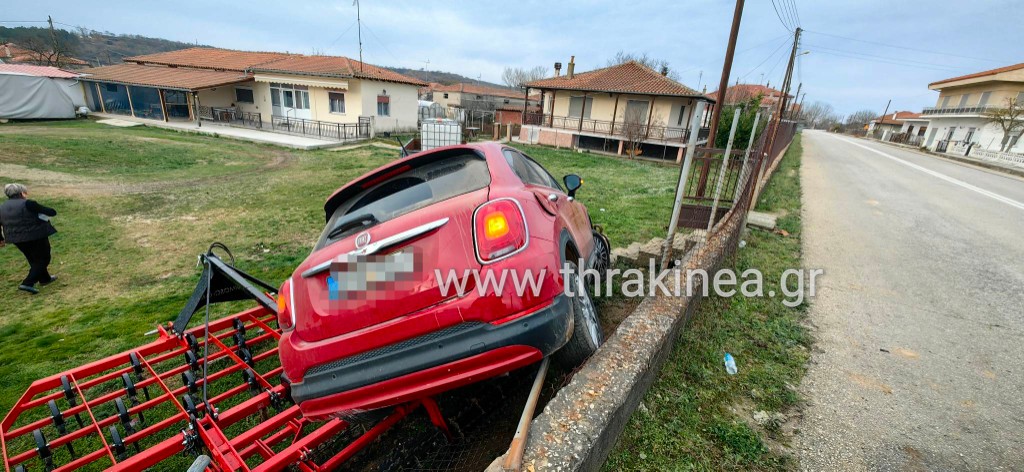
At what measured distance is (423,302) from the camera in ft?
5.78

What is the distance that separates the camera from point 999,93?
35531 millimetres

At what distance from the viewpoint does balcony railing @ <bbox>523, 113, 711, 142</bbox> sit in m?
22.0

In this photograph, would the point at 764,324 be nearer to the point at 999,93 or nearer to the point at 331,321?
the point at 331,321

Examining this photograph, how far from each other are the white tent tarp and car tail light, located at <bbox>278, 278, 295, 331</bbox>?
30.7 metres

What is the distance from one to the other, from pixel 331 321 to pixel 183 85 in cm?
2794

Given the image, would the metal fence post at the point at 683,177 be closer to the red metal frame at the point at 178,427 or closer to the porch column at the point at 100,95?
the red metal frame at the point at 178,427

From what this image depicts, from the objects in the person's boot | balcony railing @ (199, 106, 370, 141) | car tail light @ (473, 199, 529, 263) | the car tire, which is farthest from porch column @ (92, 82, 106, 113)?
the car tire

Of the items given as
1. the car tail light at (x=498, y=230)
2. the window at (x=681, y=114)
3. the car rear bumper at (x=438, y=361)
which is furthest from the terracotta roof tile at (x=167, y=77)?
the car tail light at (x=498, y=230)

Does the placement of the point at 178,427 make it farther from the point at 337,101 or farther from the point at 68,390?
the point at 337,101

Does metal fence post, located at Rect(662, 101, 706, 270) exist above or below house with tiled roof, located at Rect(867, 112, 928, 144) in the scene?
below

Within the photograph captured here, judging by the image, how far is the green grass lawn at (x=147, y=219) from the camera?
3799 mm

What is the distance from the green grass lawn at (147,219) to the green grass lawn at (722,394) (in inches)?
102

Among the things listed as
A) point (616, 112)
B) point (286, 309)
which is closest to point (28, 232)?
point (286, 309)

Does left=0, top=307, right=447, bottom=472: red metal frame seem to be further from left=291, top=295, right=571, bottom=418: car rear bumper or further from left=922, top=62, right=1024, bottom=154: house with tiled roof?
left=922, top=62, right=1024, bottom=154: house with tiled roof
